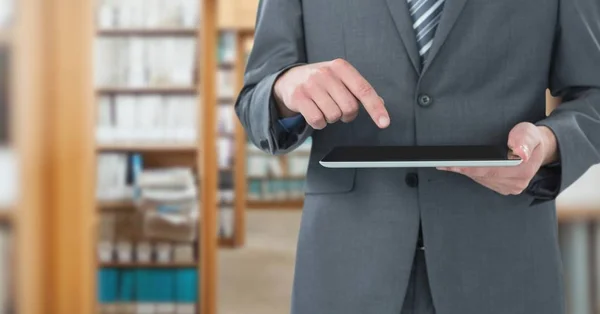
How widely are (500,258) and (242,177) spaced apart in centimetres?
723

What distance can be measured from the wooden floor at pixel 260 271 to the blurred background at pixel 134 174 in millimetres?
24

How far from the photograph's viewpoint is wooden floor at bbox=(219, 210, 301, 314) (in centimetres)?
527

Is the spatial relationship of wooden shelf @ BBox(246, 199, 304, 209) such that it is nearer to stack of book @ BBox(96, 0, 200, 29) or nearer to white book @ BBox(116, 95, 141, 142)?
white book @ BBox(116, 95, 141, 142)

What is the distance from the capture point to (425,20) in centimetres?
84

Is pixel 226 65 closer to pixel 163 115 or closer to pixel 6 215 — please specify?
pixel 163 115

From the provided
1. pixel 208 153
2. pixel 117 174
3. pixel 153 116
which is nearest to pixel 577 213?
pixel 208 153

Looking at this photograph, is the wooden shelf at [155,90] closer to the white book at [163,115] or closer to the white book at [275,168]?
the white book at [163,115]

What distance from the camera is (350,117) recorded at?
2.34 ft

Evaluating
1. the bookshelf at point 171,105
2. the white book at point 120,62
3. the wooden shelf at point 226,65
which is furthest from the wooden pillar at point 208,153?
the wooden shelf at point 226,65

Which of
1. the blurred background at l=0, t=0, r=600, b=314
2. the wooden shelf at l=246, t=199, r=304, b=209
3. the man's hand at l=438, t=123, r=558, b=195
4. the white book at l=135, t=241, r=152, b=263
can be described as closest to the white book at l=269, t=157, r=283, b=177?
the wooden shelf at l=246, t=199, r=304, b=209

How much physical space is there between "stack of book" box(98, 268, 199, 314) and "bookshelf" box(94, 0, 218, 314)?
0.02 metres

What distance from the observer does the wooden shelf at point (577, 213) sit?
271 centimetres

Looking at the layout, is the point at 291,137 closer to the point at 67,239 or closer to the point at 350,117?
the point at 350,117

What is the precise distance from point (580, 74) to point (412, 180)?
25 cm
